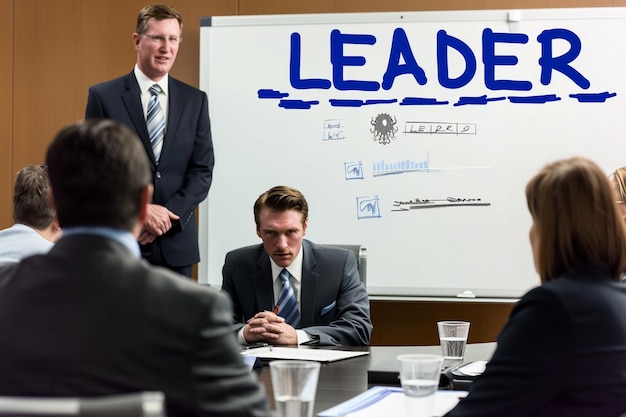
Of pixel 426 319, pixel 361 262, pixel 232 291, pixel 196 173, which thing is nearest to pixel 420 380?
pixel 232 291

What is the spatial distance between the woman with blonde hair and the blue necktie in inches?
70.7

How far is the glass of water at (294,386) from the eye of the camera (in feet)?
4.76

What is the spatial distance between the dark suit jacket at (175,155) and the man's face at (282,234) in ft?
1.57

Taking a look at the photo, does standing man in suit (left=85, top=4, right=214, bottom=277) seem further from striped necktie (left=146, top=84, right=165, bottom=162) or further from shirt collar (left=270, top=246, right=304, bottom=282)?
shirt collar (left=270, top=246, right=304, bottom=282)

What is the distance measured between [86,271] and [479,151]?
137 inches

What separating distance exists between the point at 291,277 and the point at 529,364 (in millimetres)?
1986

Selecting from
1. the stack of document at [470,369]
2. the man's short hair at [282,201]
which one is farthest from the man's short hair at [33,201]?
the stack of document at [470,369]

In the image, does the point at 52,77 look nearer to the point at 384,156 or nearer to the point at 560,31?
the point at 384,156

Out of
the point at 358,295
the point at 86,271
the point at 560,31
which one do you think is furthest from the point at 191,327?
the point at 560,31

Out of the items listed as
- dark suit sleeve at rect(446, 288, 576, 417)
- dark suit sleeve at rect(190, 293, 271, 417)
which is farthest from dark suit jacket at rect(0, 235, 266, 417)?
dark suit sleeve at rect(446, 288, 576, 417)

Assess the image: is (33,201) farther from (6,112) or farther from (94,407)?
(94,407)

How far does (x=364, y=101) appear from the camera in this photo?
456 centimetres

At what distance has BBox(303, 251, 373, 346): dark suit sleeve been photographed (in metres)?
3.07

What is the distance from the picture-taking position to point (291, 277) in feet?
11.4
